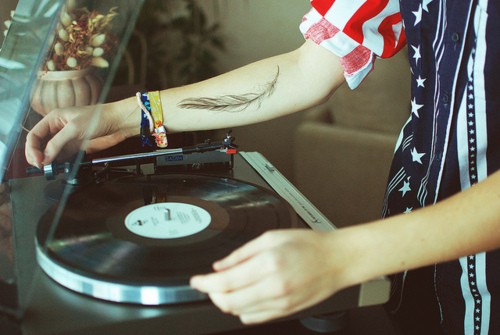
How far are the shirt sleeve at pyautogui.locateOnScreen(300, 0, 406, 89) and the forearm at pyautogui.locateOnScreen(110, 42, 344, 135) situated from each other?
0.04 metres

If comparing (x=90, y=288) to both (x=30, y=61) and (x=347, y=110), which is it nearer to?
(x=30, y=61)

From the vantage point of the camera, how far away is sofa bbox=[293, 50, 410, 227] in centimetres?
227

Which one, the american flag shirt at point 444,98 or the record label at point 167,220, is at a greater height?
the american flag shirt at point 444,98

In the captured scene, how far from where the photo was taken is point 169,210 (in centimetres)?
78

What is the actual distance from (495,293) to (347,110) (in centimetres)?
166

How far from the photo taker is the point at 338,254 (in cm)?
57

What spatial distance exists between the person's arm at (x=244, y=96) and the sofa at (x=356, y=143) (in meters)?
1.17

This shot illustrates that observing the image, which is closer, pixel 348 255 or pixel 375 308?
pixel 348 255

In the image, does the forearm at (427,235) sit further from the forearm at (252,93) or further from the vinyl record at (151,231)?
the forearm at (252,93)

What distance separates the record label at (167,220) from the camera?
2.40 feet

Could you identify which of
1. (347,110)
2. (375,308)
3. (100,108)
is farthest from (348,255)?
(347,110)

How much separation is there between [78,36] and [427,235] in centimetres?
94

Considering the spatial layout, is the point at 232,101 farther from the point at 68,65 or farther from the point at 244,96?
the point at 68,65

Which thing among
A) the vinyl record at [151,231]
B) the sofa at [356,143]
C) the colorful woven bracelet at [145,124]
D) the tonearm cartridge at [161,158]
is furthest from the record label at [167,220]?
the sofa at [356,143]
